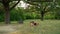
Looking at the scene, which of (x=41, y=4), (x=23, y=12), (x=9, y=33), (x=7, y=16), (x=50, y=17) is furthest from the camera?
(x=50, y=17)

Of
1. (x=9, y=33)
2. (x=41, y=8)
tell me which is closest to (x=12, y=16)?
(x=41, y=8)

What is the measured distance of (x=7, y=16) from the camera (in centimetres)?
2061

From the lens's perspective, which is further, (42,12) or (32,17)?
(32,17)

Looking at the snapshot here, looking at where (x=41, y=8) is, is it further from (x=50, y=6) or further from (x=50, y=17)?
(x=50, y=17)

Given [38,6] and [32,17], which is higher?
[38,6]

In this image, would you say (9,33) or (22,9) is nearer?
(9,33)

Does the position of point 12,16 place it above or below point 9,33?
below

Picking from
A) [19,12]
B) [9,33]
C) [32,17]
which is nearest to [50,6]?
[19,12]

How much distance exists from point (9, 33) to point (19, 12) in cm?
1814

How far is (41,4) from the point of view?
82.3ft

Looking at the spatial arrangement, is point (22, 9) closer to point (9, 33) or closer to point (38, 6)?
point (38, 6)

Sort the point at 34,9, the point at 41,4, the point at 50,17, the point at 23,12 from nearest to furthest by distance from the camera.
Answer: the point at 41,4 < the point at 34,9 < the point at 23,12 < the point at 50,17

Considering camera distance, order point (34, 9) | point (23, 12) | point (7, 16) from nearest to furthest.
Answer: point (7, 16) → point (34, 9) → point (23, 12)

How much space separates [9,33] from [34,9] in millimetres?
16711
